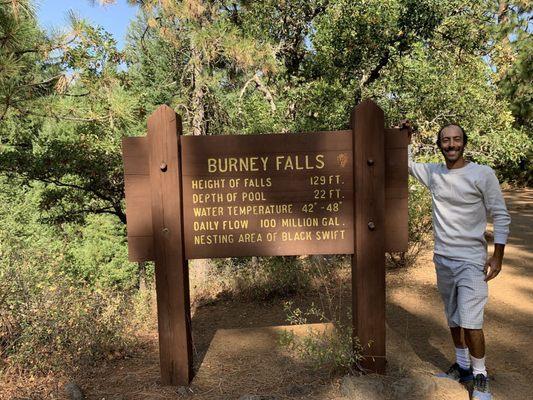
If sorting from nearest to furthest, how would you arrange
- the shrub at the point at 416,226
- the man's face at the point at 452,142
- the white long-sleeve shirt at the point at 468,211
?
the white long-sleeve shirt at the point at 468,211, the man's face at the point at 452,142, the shrub at the point at 416,226

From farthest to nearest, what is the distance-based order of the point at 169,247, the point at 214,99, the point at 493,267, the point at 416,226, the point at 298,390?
the point at 214,99
the point at 416,226
the point at 169,247
the point at 298,390
the point at 493,267

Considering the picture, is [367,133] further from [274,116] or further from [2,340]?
[274,116]

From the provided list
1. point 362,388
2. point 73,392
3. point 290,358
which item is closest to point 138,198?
point 73,392

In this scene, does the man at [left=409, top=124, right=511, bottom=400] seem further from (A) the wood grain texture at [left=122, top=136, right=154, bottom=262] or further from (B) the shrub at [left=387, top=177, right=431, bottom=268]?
(B) the shrub at [left=387, top=177, right=431, bottom=268]

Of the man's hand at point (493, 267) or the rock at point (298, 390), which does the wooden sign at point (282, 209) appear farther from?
the man's hand at point (493, 267)

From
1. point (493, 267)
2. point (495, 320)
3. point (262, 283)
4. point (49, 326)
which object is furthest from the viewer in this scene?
point (262, 283)

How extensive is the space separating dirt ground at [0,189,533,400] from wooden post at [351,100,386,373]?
0.43 metres

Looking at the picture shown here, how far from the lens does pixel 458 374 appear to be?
3.15 meters

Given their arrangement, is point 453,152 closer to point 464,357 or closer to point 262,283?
point 464,357

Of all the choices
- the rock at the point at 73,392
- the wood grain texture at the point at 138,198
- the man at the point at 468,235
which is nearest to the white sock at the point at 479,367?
the man at the point at 468,235

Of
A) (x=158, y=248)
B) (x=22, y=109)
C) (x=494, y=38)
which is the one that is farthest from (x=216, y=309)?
(x=494, y=38)

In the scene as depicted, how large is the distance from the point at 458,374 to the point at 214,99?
8.32 meters

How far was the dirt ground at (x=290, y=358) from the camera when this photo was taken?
3078mm

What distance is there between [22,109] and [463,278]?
621 cm
